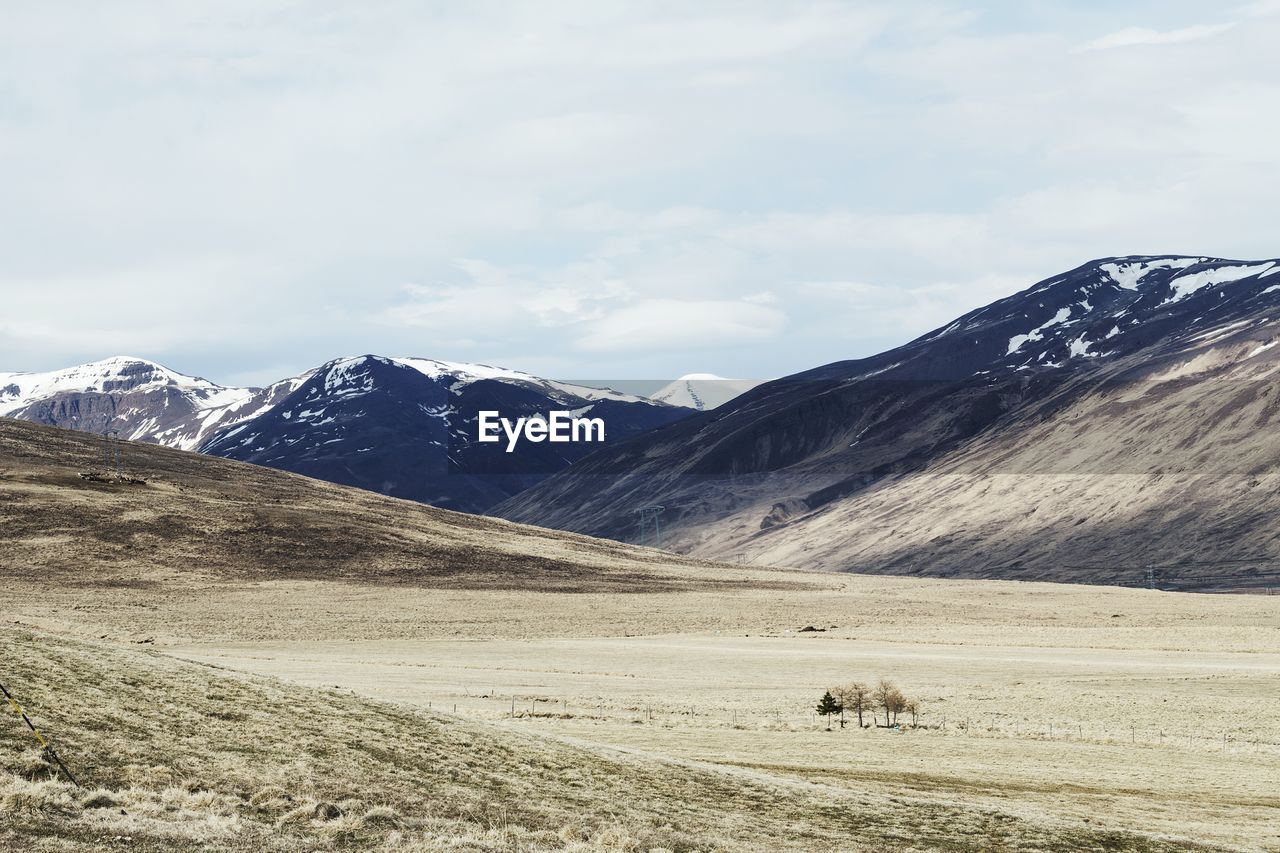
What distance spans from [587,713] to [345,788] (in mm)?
21159

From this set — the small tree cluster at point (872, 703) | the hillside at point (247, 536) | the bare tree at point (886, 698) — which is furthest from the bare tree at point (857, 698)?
the hillside at point (247, 536)

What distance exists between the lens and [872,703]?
46000 mm

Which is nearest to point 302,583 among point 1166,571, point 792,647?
point 792,647

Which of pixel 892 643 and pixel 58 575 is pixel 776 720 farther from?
pixel 58 575

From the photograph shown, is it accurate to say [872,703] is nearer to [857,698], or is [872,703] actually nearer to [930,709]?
[857,698]

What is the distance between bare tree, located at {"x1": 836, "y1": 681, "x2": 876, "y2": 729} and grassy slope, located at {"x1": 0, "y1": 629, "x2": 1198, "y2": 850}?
1678cm

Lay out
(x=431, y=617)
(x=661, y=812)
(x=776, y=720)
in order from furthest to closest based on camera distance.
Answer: (x=431, y=617) → (x=776, y=720) → (x=661, y=812)

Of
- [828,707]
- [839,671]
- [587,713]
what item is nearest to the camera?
[587,713]

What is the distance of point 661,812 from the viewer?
25.3m

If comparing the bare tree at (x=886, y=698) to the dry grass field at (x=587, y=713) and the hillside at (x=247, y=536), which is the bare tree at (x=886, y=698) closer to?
the dry grass field at (x=587, y=713)

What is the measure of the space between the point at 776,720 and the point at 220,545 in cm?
9170

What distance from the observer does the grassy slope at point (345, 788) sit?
65.6ft

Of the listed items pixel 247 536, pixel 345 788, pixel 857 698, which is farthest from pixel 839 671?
pixel 247 536

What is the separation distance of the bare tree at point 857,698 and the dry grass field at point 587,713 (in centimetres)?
163
